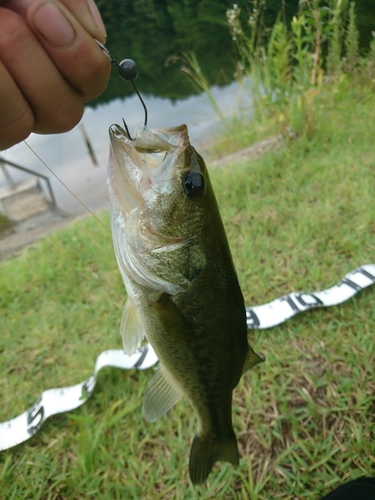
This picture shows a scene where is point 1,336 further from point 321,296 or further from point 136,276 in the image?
point 321,296

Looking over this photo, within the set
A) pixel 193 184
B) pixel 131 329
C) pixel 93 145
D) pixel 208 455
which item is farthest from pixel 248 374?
pixel 93 145

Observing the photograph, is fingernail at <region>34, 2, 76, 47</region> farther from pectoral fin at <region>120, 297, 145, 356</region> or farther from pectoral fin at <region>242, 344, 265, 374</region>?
pectoral fin at <region>242, 344, 265, 374</region>

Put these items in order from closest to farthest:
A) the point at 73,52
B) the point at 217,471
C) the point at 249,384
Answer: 1. the point at 73,52
2. the point at 217,471
3. the point at 249,384

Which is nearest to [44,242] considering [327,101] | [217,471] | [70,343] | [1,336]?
[1,336]

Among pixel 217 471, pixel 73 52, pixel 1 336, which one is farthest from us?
pixel 1 336

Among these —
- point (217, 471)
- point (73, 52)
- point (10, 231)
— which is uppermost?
point (73, 52)
